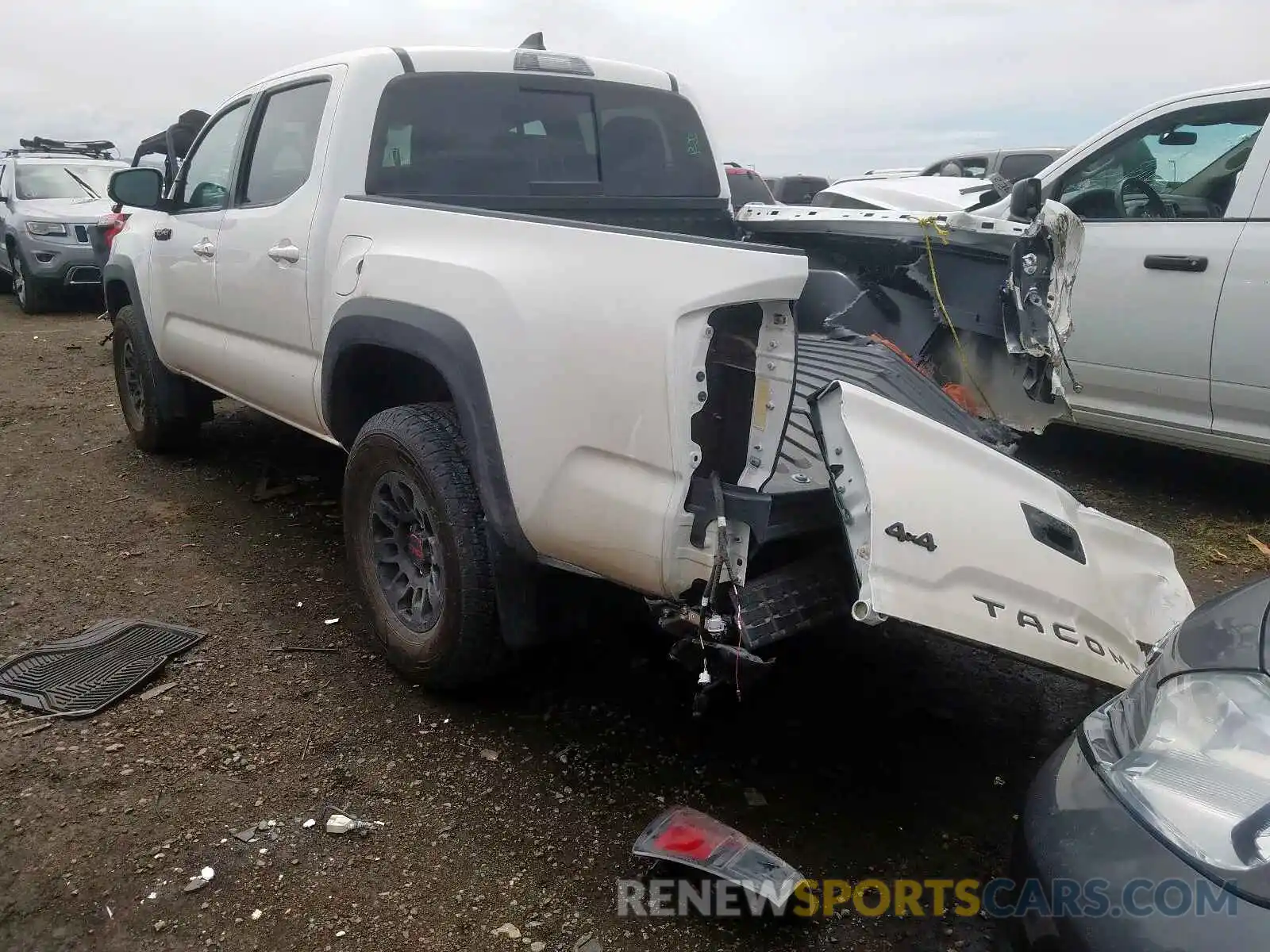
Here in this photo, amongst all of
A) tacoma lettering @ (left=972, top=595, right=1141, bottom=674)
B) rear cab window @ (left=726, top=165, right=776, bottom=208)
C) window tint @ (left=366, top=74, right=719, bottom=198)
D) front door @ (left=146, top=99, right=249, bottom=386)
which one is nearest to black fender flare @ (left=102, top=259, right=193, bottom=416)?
front door @ (left=146, top=99, right=249, bottom=386)

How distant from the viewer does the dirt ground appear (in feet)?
7.41

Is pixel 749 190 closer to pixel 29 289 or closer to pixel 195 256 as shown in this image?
pixel 195 256

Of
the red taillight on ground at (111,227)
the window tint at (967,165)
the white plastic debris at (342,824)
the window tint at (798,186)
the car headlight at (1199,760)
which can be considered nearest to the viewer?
the car headlight at (1199,760)

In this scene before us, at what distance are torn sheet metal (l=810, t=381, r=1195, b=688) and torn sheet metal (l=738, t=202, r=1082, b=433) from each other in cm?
91

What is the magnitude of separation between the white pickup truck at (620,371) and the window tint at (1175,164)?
1989mm

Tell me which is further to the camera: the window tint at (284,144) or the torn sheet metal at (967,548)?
the window tint at (284,144)

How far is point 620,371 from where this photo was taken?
7.48ft

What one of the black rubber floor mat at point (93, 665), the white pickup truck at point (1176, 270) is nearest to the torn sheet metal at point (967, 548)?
the white pickup truck at point (1176, 270)

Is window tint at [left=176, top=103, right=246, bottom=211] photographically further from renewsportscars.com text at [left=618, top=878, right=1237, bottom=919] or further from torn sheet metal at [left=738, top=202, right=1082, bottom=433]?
renewsportscars.com text at [left=618, top=878, right=1237, bottom=919]

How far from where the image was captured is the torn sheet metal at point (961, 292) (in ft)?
10.8

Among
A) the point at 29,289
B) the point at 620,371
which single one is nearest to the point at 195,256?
the point at 620,371

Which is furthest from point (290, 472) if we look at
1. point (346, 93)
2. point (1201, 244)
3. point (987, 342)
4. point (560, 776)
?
point (1201, 244)

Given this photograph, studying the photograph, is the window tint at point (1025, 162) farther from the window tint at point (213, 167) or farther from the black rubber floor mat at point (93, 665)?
the black rubber floor mat at point (93, 665)

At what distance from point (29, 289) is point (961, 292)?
37.4 feet
